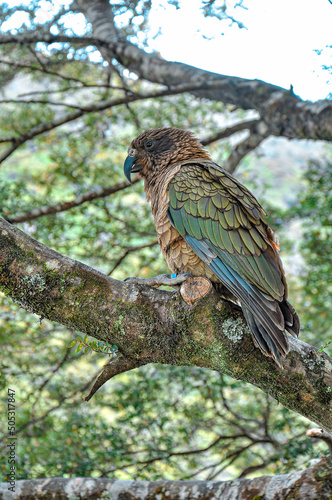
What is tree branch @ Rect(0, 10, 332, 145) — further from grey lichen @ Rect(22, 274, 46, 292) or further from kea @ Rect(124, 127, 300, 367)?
grey lichen @ Rect(22, 274, 46, 292)

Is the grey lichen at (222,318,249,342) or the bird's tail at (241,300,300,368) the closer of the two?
the bird's tail at (241,300,300,368)

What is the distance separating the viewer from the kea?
8.52 feet

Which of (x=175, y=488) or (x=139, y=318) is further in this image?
(x=175, y=488)

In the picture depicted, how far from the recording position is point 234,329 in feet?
8.19

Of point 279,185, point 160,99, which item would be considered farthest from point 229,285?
point 279,185

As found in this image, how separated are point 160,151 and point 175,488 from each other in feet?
8.44

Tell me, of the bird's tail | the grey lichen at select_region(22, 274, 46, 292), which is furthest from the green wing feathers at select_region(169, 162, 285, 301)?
the grey lichen at select_region(22, 274, 46, 292)

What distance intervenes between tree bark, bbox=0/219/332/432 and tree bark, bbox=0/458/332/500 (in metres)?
0.55

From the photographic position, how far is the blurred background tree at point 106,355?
4.36m

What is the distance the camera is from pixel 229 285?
2.74 metres

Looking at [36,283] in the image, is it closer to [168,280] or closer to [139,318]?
[139,318]

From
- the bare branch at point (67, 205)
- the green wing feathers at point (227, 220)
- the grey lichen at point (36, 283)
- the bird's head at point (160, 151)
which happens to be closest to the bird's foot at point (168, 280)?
the green wing feathers at point (227, 220)

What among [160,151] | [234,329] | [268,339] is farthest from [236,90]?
[268,339]

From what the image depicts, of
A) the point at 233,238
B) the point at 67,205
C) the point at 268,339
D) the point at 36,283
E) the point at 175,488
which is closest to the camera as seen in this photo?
the point at 268,339
